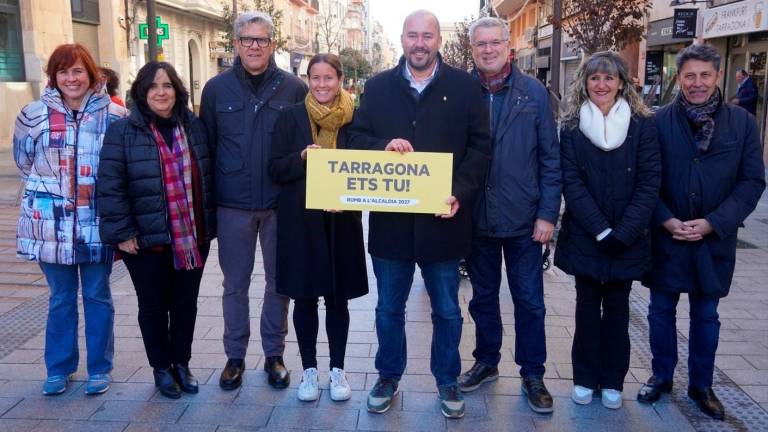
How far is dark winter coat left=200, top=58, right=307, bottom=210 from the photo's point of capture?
4004 mm

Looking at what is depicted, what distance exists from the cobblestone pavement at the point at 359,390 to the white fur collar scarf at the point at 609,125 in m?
1.49

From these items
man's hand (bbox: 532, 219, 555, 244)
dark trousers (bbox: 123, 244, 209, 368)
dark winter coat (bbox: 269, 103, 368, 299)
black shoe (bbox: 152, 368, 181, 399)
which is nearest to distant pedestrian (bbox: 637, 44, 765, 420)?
man's hand (bbox: 532, 219, 555, 244)

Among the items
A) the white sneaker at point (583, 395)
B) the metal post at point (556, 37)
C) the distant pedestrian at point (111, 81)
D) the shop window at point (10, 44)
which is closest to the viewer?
the white sneaker at point (583, 395)

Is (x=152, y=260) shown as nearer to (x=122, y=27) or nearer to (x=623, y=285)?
(x=623, y=285)

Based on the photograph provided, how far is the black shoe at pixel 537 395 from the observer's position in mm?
3822

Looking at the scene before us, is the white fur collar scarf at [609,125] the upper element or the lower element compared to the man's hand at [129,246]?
upper

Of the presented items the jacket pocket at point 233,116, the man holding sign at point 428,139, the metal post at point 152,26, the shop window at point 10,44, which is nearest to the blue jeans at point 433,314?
the man holding sign at point 428,139

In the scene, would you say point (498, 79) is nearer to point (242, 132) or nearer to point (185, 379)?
point (242, 132)

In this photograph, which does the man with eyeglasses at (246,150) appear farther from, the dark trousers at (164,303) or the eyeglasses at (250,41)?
the dark trousers at (164,303)

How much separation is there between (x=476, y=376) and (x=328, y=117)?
69.7 inches

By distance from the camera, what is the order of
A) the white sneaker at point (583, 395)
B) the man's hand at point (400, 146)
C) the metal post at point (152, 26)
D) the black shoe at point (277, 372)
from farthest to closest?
the metal post at point (152, 26)
the black shoe at point (277, 372)
the white sneaker at point (583, 395)
the man's hand at point (400, 146)

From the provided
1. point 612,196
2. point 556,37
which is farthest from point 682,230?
point 556,37

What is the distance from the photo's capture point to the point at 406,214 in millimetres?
3656

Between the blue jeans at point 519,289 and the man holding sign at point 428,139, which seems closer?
the man holding sign at point 428,139
